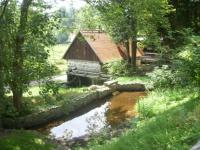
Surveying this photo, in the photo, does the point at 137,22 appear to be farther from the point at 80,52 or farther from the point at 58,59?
the point at 58,59

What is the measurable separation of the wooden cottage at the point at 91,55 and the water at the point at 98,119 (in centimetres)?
1119

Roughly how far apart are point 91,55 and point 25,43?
2117 cm

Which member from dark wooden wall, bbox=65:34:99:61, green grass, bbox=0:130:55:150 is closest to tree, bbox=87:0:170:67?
dark wooden wall, bbox=65:34:99:61

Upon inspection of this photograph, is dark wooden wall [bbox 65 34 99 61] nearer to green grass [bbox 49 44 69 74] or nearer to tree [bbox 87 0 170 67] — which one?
green grass [bbox 49 44 69 74]

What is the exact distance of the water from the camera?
18.6 metres

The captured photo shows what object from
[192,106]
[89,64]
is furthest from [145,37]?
[192,106]

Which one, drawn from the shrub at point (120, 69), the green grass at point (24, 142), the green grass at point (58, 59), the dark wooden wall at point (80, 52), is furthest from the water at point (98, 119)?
the dark wooden wall at point (80, 52)

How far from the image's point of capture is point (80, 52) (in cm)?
3997

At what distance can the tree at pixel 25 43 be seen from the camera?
16.1 m

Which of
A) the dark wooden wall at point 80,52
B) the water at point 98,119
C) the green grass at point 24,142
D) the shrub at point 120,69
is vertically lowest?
the water at point 98,119

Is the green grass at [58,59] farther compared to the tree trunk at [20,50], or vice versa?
the green grass at [58,59]

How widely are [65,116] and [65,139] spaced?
4.79m

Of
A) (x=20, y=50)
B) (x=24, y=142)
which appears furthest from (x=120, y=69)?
(x=24, y=142)

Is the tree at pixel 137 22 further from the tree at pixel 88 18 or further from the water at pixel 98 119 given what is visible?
the water at pixel 98 119
